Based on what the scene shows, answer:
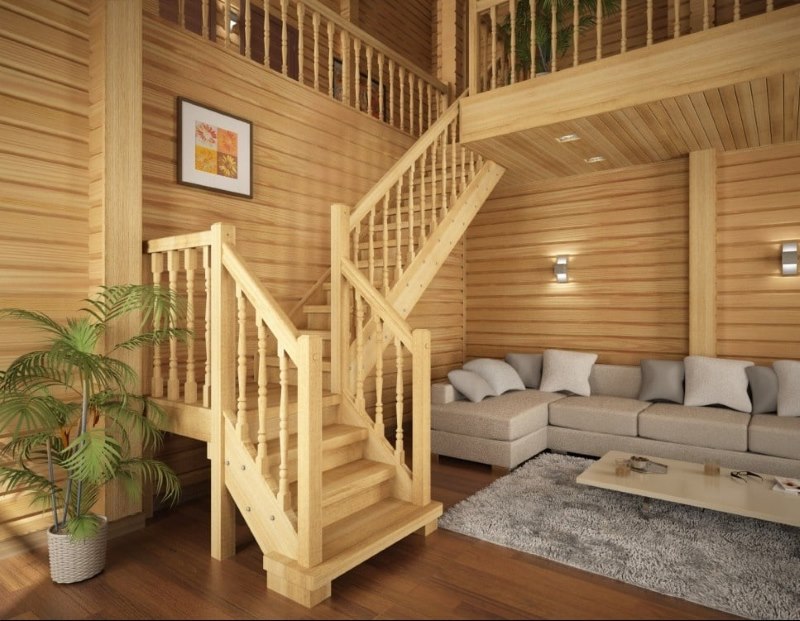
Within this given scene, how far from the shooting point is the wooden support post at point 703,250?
15.8 feet

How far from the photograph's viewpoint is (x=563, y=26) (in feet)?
20.2

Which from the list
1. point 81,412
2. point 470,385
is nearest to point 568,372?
point 470,385

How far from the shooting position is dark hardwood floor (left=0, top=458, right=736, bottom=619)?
7.32ft

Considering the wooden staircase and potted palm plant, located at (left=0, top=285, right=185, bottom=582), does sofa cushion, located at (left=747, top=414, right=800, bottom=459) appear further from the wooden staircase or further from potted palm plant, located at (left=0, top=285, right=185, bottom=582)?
potted palm plant, located at (left=0, top=285, right=185, bottom=582)

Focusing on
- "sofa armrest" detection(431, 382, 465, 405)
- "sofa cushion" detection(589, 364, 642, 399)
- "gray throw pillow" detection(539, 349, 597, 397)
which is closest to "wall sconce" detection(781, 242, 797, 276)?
"sofa cushion" detection(589, 364, 642, 399)

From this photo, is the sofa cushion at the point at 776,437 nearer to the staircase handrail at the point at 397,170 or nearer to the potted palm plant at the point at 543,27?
the staircase handrail at the point at 397,170

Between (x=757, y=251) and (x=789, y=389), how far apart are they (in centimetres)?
128

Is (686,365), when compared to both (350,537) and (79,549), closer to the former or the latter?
(350,537)

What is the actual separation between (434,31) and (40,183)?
6735 millimetres

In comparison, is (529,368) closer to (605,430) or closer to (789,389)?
(605,430)

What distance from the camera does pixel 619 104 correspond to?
153 inches

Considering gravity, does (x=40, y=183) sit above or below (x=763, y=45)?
below

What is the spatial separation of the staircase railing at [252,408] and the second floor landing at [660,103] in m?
2.65

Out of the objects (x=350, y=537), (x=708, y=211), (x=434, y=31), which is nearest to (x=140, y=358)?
(x=350, y=537)
